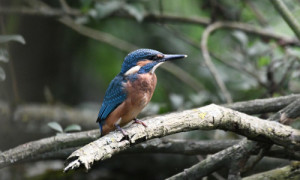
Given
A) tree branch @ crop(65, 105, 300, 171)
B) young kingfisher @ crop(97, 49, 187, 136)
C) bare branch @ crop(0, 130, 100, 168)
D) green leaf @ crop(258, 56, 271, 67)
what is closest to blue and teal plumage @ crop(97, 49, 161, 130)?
young kingfisher @ crop(97, 49, 187, 136)

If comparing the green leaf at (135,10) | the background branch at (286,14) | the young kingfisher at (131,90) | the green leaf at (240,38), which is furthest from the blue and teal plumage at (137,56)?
the green leaf at (240,38)

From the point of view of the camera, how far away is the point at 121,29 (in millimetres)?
5762

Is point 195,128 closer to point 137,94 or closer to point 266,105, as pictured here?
point 137,94

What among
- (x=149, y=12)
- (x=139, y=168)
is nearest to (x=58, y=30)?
(x=149, y=12)

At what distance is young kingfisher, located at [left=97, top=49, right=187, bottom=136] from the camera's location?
2834 millimetres

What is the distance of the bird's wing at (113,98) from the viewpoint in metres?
2.86

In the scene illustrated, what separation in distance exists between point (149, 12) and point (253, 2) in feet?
4.52

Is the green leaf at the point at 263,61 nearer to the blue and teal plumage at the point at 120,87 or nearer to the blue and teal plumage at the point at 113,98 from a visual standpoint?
the blue and teal plumage at the point at 120,87

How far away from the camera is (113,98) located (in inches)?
114

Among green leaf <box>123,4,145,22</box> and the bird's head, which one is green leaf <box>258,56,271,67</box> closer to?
green leaf <box>123,4,145,22</box>

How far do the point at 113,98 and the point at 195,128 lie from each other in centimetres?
76

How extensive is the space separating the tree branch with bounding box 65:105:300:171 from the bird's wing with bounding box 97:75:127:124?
0.48m

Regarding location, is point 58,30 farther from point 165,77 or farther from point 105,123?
point 105,123

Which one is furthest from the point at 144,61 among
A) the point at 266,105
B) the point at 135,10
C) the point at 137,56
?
the point at 135,10
